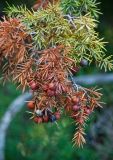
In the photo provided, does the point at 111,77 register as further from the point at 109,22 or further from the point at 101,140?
the point at 109,22

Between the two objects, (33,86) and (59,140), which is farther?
(59,140)

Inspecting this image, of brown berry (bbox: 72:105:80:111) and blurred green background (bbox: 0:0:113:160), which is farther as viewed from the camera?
blurred green background (bbox: 0:0:113:160)

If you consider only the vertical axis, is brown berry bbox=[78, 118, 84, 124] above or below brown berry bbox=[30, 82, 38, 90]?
below

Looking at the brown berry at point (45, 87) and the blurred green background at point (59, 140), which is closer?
the brown berry at point (45, 87)

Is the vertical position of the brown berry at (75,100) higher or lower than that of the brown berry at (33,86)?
lower

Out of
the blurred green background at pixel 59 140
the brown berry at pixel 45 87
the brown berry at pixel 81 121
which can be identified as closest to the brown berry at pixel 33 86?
the brown berry at pixel 45 87

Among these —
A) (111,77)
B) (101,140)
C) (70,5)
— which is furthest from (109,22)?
(70,5)

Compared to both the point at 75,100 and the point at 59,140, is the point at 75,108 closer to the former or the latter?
the point at 75,100

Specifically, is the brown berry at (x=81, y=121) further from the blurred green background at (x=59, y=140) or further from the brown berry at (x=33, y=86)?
the blurred green background at (x=59, y=140)

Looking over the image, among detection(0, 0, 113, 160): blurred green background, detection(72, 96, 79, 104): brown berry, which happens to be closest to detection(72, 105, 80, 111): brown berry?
detection(72, 96, 79, 104): brown berry

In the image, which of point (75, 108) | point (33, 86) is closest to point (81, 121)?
point (75, 108)

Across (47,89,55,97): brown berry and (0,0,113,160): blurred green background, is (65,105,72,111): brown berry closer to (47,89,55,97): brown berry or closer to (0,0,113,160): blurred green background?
(47,89,55,97): brown berry

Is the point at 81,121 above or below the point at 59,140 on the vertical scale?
above
